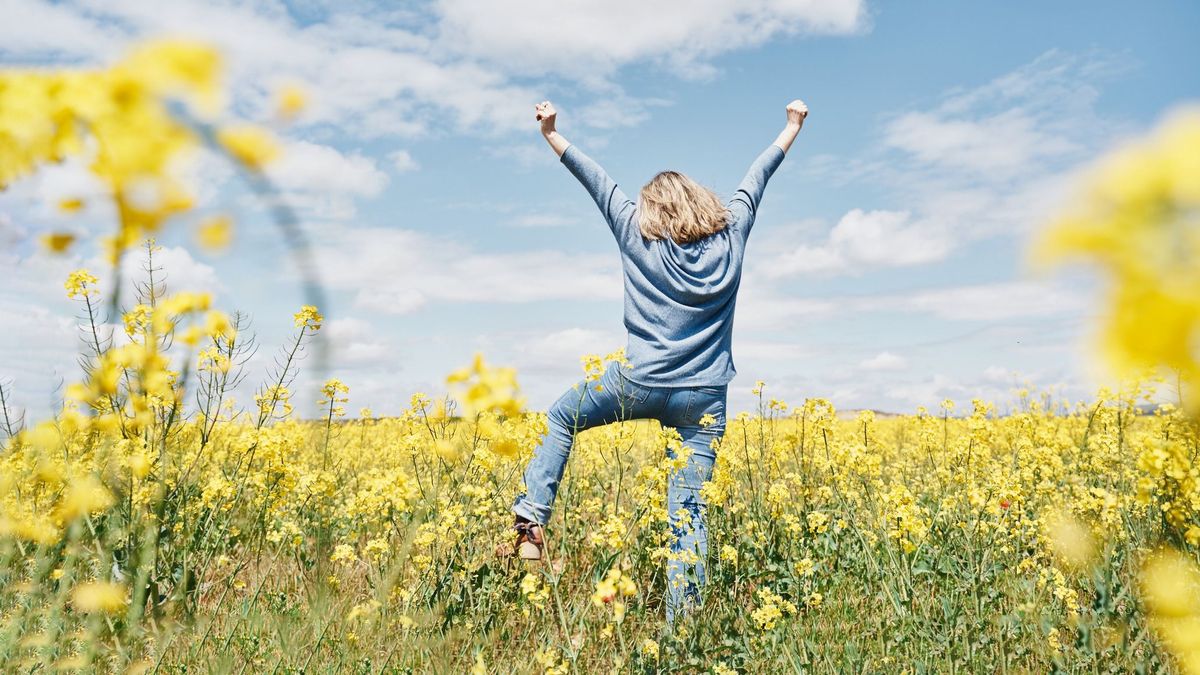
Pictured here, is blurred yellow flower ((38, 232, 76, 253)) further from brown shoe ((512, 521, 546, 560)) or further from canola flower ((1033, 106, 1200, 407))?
brown shoe ((512, 521, 546, 560))

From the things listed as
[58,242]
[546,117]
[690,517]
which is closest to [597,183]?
[546,117]

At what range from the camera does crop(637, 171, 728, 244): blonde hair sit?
12.0 ft

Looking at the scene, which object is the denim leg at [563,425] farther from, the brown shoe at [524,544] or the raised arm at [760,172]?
the raised arm at [760,172]

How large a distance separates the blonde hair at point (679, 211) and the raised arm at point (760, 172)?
13 cm

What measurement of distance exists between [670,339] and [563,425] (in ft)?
2.38

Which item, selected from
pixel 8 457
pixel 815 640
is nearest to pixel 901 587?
pixel 815 640

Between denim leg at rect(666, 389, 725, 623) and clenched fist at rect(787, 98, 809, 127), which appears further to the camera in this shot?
clenched fist at rect(787, 98, 809, 127)

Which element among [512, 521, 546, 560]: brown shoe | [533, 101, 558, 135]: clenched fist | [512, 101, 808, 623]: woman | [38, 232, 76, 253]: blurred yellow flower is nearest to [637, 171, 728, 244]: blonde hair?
[512, 101, 808, 623]: woman

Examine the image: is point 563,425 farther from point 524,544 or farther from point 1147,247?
point 1147,247

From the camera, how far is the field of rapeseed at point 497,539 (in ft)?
2.64

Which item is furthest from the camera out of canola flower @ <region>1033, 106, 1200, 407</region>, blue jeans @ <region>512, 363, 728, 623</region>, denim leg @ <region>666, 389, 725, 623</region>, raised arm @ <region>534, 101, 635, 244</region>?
raised arm @ <region>534, 101, 635, 244</region>

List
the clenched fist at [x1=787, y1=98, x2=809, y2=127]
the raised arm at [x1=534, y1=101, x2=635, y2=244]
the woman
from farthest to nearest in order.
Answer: the clenched fist at [x1=787, y1=98, x2=809, y2=127] < the raised arm at [x1=534, y1=101, x2=635, y2=244] < the woman

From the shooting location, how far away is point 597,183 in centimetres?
392

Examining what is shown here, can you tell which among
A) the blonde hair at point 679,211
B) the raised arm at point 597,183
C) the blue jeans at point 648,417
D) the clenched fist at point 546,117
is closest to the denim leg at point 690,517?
the blue jeans at point 648,417
